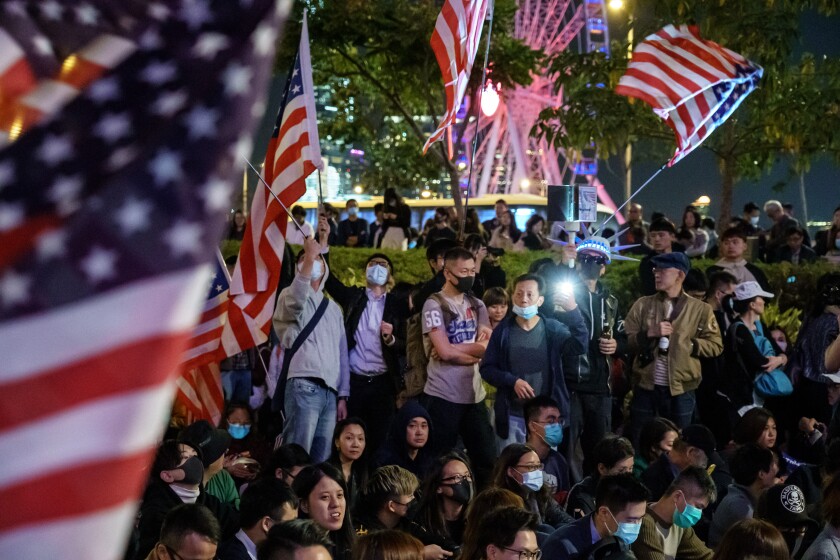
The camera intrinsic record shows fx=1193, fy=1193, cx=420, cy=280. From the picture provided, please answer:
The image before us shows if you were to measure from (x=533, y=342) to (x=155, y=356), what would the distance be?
7.35 metres

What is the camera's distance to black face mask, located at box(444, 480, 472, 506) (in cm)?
728

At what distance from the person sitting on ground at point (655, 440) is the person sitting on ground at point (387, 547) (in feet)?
10.6

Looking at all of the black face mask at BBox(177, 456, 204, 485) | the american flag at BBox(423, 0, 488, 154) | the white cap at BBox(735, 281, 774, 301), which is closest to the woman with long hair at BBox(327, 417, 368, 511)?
the black face mask at BBox(177, 456, 204, 485)

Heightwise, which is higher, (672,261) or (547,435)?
(672,261)

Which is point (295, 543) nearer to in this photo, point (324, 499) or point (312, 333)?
point (324, 499)

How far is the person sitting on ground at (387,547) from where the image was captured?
555 cm

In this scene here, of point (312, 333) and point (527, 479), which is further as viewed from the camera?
point (312, 333)

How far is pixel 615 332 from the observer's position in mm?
9859

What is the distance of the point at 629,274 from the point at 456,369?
214 inches

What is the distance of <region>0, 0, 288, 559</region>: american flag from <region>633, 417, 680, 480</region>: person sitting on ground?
23.1ft

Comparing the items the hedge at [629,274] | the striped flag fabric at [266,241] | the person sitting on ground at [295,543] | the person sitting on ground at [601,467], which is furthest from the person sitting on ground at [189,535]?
the hedge at [629,274]

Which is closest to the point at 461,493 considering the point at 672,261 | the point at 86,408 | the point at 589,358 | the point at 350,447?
the point at 350,447

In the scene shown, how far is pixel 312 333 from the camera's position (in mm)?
8789

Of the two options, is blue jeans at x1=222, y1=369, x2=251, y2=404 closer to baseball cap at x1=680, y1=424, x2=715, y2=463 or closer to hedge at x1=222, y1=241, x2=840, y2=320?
hedge at x1=222, y1=241, x2=840, y2=320
